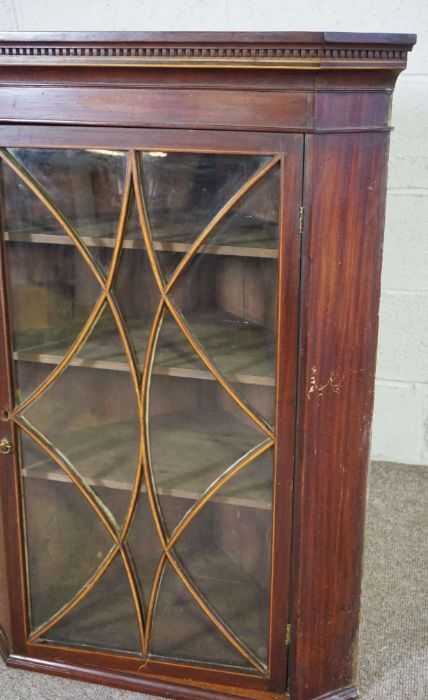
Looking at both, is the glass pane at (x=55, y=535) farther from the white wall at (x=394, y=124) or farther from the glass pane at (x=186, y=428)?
the white wall at (x=394, y=124)

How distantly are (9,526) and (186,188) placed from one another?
624 mm

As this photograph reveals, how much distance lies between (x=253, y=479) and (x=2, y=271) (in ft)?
1.56

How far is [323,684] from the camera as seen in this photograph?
1282mm

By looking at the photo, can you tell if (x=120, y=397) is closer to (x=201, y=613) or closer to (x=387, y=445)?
(x=201, y=613)

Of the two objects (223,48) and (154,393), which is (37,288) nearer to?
A: (154,393)

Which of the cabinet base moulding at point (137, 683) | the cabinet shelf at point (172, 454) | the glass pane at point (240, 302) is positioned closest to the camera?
the glass pane at point (240, 302)

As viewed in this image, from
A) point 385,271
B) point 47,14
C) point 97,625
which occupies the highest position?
point 47,14

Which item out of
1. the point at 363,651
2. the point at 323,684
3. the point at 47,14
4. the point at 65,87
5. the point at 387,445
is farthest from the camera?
the point at 387,445

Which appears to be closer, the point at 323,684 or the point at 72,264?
the point at 72,264

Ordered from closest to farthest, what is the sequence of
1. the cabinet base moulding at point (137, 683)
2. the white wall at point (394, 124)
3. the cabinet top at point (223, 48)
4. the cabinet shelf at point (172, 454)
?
the cabinet top at point (223, 48)
the cabinet shelf at point (172, 454)
the cabinet base moulding at point (137, 683)
the white wall at point (394, 124)

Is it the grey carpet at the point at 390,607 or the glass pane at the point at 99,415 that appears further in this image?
the grey carpet at the point at 390,607

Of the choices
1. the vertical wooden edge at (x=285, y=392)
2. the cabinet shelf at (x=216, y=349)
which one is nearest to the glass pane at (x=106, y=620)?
the vertical wooden edge at (x=285, y=392)

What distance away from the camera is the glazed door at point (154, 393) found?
1.07m

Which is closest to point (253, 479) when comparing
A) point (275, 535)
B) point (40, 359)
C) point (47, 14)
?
point (275, 535)
